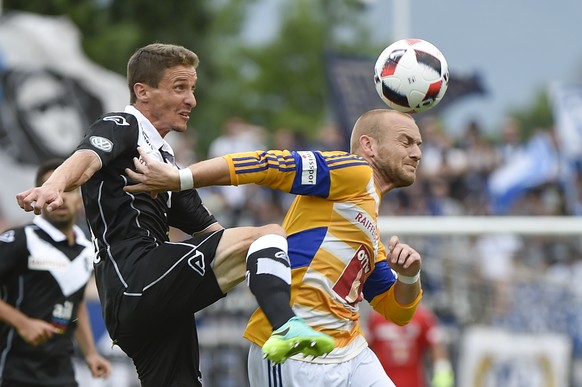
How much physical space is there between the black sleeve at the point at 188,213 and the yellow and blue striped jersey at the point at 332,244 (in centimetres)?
62

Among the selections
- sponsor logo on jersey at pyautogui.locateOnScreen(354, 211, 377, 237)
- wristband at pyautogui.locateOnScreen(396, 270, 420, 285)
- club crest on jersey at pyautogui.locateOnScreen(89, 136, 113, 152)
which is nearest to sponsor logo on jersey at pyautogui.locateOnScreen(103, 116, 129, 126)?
club crest on jersey at pyautogui.locateOnScreen(89, 136, 113, 152)

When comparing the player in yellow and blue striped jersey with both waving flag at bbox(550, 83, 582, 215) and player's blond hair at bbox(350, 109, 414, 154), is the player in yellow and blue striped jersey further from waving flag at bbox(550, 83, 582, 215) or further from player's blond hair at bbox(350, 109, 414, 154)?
waving flag at bbox(550, 83, 582, 215)

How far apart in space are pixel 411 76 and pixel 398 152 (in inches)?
23.1

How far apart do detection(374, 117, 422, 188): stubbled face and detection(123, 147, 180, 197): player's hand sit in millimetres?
1459

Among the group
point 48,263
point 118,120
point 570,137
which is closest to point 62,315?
point 48,263

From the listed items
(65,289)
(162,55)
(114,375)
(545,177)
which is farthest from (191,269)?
(545,177)

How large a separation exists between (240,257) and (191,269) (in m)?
0.28

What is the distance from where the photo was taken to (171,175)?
6.01m

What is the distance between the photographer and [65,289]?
8766mm

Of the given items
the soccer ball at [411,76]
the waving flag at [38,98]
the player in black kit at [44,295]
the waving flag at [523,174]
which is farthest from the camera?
the waving flag at [38,98]

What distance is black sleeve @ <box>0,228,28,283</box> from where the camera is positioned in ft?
27.8

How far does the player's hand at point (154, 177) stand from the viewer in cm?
602

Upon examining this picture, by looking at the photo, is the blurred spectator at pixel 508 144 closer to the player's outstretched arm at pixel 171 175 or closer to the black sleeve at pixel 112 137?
the black sleeve at pixel 112 137

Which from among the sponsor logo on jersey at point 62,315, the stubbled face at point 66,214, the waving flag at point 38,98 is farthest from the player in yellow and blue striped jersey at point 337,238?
the waving flag at point 38,98
